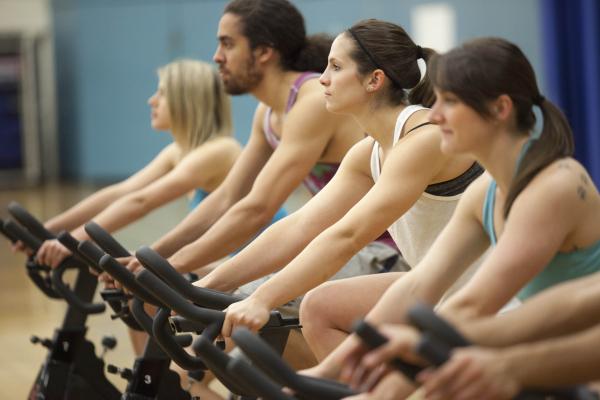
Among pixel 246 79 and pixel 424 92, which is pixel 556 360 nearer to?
pixel 424 92

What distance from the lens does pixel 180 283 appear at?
8.63 ft

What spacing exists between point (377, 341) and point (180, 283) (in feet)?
3.30

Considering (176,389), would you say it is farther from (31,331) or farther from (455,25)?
(455,25)

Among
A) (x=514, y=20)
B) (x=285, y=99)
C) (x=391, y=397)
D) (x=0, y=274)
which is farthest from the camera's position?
(x=514, y=20)

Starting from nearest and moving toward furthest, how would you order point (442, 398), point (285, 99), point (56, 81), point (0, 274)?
point (442, 398), point (285, 99), point (0, 274), point (56, 81)

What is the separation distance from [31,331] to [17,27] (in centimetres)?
1010

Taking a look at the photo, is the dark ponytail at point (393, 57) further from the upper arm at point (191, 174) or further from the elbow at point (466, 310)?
the upper arm at point (191, 174)

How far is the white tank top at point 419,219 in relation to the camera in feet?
9.73

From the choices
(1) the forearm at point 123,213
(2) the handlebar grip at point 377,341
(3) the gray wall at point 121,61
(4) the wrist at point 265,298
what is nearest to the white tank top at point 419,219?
(4) the wrist at point 265,298

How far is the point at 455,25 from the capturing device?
10.4m

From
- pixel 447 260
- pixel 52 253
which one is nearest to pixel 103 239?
Answer: pixel 52 253

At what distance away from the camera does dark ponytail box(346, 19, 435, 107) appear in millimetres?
3031

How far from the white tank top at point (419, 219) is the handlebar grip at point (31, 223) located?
55.3 inches

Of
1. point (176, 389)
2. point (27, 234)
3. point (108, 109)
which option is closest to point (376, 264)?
point (176, 389)
